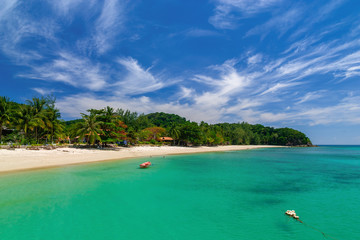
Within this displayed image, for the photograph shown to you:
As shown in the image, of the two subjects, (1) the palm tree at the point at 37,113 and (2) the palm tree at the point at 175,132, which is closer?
(1) the palm tree at the point at 37,113

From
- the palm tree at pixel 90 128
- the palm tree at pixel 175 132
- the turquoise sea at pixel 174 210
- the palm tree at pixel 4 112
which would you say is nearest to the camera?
the turquoise sea at pixel 174 210

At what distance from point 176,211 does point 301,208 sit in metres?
6.25

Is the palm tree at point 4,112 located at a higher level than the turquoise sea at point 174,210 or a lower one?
higher

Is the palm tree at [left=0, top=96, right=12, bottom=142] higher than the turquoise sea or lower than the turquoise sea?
higher

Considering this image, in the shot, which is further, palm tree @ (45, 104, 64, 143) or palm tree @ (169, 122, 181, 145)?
palm tree @ (169, 122, 181, 145)

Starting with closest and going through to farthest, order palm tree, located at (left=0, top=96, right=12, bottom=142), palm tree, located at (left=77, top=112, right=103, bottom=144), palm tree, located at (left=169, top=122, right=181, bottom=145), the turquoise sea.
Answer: the turquoise sea
palm tree, located at (left=0, top=96, right=12, bottom=142)
palm tree, located at (left=77, top=112, right=103, bottom=144)
palm tree, located at (left=169, top=122, right=181, bottom=145)

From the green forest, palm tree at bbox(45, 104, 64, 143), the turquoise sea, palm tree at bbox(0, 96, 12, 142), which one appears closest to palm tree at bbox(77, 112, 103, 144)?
the green forest

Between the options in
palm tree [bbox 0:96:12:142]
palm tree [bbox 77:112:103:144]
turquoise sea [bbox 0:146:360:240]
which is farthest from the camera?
palm tree [bbox 77:112:103:144]

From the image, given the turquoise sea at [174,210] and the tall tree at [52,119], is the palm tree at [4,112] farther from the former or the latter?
the turquoise sea at [174,210]

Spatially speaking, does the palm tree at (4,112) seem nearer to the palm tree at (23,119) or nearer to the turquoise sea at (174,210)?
the palm tree at (23,119)

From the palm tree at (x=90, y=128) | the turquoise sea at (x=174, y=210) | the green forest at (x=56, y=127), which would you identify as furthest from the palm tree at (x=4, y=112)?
the turquoise sea at (x=174, y=210)

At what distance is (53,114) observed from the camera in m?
34.8

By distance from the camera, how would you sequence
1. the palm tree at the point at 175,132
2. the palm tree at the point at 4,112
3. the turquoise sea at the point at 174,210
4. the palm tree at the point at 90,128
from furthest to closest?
the palm tree at the point at 175,132, the palm tree at the point at 90,128, the palm tree at the point at 4,112, the turquoise sea at the point at 174,210

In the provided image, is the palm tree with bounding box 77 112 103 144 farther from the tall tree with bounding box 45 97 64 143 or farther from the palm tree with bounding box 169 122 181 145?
the palm tree with bounding box 169 122 181 145
